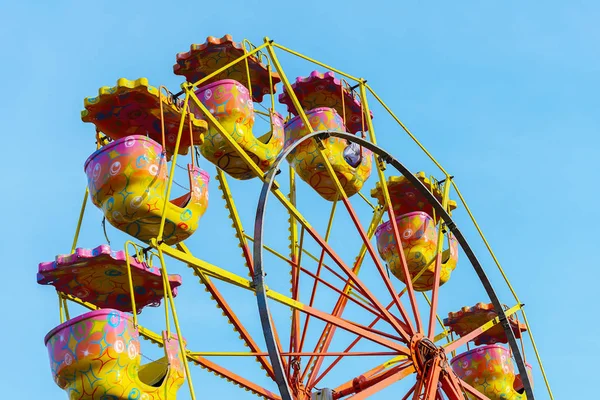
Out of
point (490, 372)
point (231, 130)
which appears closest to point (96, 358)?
point (231, 130)

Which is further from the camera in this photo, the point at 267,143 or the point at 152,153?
the point at 267,143

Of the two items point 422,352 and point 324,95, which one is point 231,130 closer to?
point 324,95

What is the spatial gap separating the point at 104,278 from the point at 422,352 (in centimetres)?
403

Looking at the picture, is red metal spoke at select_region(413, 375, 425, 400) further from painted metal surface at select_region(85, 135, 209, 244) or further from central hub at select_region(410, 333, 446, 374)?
painted metal surface at select_region(85, 135, 209, 244)

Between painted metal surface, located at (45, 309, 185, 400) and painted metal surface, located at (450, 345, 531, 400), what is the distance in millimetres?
7194

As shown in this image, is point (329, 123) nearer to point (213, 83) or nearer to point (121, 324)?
point (213, 83)

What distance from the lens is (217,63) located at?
1856 cm

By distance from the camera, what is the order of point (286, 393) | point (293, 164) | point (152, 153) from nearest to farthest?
point (286, 393)
point (152, 153)
point (293, 164)

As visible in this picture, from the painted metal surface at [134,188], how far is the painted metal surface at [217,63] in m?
A: 3.34

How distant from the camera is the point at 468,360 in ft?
67.9

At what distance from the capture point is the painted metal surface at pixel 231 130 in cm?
1709

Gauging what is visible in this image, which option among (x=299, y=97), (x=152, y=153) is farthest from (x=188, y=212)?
(x=299, y=97)

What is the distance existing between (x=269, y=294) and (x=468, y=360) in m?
7.26

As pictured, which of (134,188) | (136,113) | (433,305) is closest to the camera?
(134,188)
